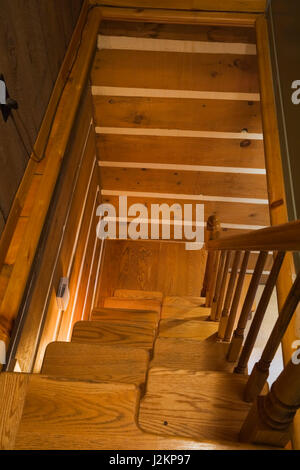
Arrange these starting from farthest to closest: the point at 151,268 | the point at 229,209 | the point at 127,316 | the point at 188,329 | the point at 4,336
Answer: the point at 151,268 < the point at 229,209 < the point at 127,316 < the point at 188,329 < the point at 4,336

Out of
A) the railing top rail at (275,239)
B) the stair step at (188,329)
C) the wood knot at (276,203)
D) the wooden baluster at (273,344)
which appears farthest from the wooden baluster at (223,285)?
the wooden baluster at (273,344)

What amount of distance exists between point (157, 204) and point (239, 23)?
81.5 inches

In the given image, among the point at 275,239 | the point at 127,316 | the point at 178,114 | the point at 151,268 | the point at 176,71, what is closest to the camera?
the point at 275,239

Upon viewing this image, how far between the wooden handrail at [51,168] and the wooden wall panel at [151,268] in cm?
243

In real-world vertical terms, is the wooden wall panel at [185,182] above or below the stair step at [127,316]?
above

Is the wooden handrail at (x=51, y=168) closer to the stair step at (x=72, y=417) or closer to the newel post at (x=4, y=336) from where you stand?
the newel post at (x=4, y=336)

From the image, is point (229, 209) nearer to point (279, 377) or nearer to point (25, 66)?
point (25, 66)

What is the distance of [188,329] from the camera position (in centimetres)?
226

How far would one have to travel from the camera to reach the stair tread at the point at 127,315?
2.42 m

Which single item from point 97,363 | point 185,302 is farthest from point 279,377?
→ point 185,302

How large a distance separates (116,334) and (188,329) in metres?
0.49

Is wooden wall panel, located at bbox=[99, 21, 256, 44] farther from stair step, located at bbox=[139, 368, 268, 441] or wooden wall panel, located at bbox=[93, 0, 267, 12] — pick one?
stair step, located at bbox=[139, 368, 268, 441]

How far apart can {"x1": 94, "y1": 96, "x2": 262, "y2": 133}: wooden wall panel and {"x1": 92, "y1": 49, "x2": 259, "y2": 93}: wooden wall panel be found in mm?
138

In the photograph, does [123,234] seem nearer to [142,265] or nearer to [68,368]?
[142,265]
